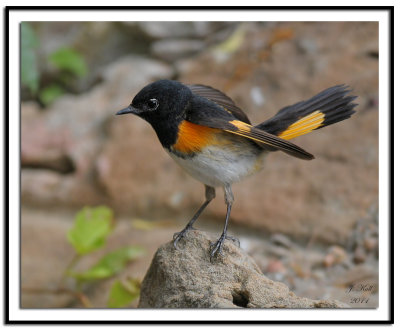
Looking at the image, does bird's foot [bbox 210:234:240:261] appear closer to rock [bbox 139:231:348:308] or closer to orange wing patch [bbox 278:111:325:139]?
rock [bbox 139:231:348:308]

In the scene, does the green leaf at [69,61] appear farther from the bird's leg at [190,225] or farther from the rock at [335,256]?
the rock at [335,256]

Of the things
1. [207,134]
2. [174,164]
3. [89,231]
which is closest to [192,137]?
[207,134]

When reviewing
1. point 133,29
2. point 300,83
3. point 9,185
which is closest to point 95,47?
point 133,29

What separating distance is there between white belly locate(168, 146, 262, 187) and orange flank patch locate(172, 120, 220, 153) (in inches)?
1.6

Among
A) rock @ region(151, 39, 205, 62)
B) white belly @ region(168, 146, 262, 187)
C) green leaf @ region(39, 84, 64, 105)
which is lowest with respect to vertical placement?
white belly @ region(168, 146, 262, 187)

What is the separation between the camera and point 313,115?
3.12 metres

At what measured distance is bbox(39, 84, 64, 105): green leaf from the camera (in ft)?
19.7

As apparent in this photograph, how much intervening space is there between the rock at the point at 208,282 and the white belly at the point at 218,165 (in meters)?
0.36

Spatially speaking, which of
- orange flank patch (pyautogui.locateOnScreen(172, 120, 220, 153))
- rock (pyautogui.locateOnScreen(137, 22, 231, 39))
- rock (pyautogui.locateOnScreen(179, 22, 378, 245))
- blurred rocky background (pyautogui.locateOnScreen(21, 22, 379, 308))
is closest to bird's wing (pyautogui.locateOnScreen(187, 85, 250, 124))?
orange flank patch (pyautogui.locateOnScreen(172, 120, 220, 153))

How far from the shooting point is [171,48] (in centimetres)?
603

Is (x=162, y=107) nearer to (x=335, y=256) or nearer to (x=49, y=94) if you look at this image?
(x=335, y=256)

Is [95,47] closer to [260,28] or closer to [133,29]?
[133,29]

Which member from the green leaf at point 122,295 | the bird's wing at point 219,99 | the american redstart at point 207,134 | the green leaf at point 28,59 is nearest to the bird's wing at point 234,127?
the american redstart at point 207,134

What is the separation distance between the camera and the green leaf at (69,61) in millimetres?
5969
